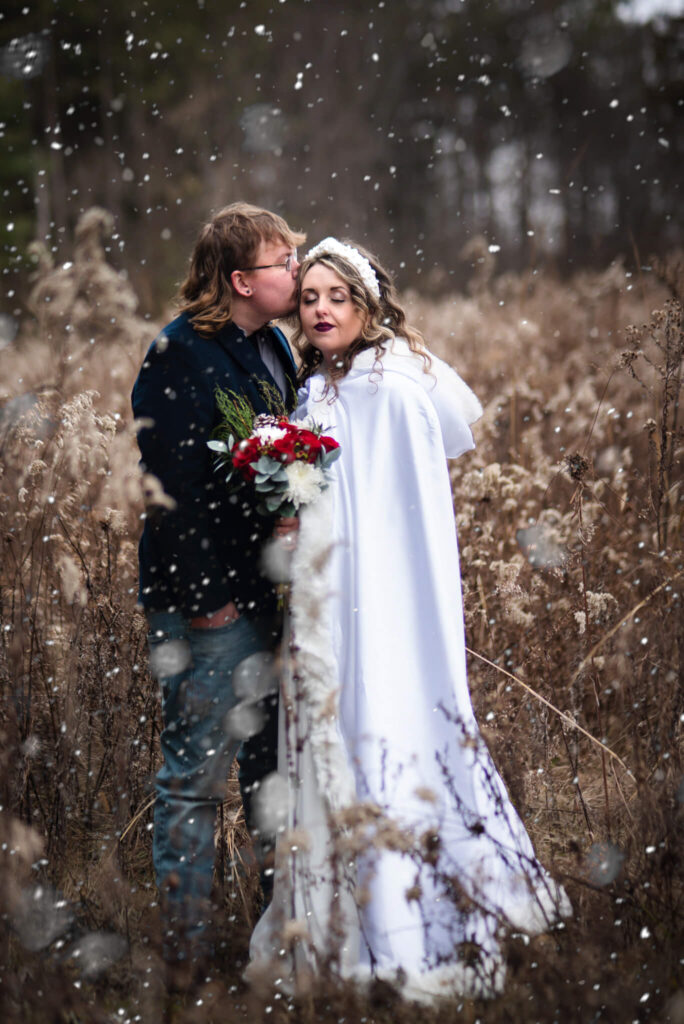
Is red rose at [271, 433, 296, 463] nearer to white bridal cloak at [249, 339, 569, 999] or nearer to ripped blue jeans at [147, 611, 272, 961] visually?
white bridal cloak at [249, 339, 569, 999]

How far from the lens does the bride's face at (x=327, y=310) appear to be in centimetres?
272

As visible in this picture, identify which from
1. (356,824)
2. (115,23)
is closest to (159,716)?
(356,824)

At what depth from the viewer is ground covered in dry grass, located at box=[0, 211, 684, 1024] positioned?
2279 millimetres

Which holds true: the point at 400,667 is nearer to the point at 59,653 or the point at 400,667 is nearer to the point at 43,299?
the point at 59,653

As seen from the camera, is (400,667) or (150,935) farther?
(400,667)

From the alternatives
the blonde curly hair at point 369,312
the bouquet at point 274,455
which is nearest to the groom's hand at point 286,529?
the bouquet at point 274,455

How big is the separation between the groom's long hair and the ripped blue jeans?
979mm

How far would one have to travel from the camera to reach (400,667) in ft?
8.63

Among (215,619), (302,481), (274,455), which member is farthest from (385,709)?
(274,455)

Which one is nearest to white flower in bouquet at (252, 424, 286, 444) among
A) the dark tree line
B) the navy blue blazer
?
the navy blue blazer

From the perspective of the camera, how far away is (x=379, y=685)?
2.59 meters

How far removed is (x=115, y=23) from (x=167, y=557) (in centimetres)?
1808

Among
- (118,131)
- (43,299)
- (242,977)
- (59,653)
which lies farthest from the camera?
(118,131)

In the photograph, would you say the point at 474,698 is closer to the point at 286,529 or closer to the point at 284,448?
the point at 286,529
